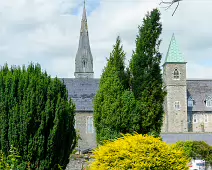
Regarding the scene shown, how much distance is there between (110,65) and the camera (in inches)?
866

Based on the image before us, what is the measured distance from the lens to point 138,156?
1141 centimetres

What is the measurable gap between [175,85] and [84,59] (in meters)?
29.9

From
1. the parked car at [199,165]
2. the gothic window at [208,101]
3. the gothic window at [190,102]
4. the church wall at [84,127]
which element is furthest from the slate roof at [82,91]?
the gothic window at [208,101]

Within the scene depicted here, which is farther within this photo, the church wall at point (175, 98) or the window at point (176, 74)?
the window at point (176, 74)

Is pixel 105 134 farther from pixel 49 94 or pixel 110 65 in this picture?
pixel 49 94

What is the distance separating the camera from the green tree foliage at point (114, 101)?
2045 cm

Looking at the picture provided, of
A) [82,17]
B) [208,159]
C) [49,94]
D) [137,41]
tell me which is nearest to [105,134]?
[137,41]

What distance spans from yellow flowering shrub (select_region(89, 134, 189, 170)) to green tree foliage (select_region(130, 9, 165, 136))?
330 inches

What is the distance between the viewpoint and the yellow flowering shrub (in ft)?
37.3

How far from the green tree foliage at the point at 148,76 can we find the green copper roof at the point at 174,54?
42.7 m

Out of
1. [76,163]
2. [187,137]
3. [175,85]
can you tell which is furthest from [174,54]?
[76,163]

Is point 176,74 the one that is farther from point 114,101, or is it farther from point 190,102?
point 114,101

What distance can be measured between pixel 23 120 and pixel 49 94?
118cm

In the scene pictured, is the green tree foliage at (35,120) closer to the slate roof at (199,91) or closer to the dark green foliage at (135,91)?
the dark green foliage at (135,91)
